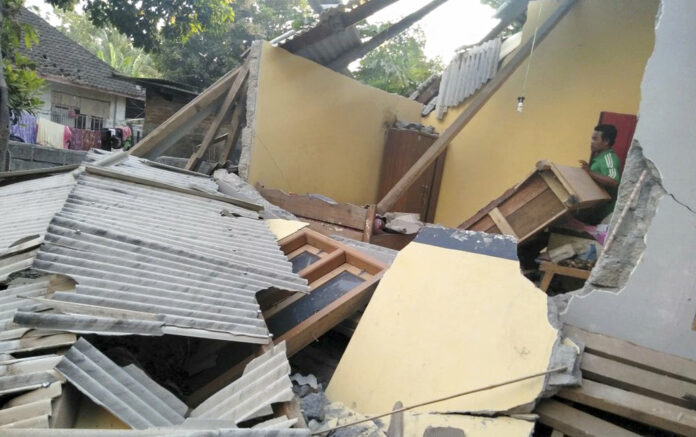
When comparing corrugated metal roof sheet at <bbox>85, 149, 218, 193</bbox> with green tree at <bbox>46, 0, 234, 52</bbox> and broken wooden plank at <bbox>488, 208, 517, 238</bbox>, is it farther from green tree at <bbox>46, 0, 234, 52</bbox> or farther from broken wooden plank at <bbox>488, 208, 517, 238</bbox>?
green tree at <bbox>46, 0, 234, 52</bbox>

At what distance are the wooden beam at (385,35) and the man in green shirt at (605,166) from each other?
9.74ft

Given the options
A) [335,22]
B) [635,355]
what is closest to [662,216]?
[635,355]

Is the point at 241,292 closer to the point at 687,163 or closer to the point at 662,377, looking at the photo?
the point at 662,377

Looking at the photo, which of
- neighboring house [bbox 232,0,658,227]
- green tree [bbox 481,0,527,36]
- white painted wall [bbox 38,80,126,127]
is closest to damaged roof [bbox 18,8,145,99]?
white painted wall [bbox 38,80,126,127]

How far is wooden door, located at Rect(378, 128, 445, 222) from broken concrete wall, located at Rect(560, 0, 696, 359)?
15.5 feet

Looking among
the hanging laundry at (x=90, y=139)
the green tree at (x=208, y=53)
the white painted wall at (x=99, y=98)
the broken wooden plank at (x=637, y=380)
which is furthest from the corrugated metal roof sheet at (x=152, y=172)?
the white painted wall at (x=99, y=98)

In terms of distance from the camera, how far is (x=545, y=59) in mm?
6062

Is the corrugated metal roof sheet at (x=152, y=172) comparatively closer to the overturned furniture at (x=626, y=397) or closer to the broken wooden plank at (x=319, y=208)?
the broken wooden plank at (x=319, y=208)

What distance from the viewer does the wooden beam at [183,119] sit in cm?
586

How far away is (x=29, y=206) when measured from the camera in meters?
3.10

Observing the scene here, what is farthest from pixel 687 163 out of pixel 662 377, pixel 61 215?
pixel 61 215

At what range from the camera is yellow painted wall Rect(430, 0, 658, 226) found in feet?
17.3

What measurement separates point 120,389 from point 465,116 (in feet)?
15.9

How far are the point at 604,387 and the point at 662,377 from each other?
1.13 feet
